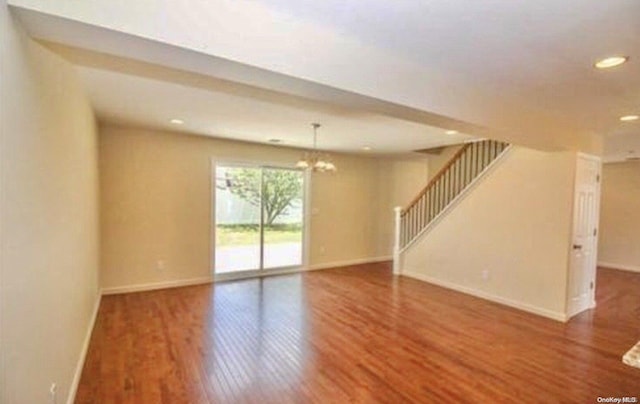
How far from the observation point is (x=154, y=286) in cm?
538

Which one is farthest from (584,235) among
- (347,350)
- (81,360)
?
(81,360)

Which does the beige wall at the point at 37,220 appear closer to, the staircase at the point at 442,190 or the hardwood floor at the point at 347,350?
the hardwood floor at the point at 347,350

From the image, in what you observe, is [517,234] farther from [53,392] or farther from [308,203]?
[53,392]

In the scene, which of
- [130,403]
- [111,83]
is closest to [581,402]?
[130,403]

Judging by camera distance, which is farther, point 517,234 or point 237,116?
point 517,234

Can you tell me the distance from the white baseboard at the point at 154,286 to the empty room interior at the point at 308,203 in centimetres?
4

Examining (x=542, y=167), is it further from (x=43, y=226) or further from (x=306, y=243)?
(x=43, y=226)

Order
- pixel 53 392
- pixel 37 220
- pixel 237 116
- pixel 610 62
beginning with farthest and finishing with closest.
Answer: pixel 237 116, pixel 610 62, pixel 53 392, pixel 37 220

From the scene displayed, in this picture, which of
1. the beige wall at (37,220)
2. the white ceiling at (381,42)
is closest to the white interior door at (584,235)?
the white ceiling at (381,42)

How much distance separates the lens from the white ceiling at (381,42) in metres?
1.53

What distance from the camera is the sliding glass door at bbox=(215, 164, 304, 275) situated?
607 centimetres

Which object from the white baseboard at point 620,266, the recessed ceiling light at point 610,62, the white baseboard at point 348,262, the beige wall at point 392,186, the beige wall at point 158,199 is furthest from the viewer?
the beige wall at point 392,186

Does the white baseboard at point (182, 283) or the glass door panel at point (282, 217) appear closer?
the white baseboard at point (182, 283)

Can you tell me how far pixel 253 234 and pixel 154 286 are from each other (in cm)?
182
